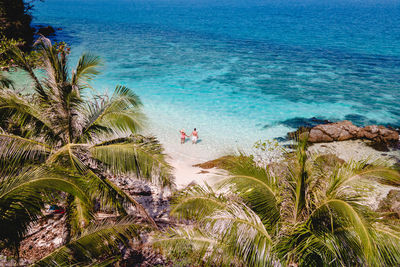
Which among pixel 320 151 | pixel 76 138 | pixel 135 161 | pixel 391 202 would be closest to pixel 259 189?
pixel 135 161

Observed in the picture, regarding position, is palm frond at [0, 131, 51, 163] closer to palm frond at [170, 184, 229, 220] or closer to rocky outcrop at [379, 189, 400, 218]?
palm frond at [170, 184, 229, 220]

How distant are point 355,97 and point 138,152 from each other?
21469 mm

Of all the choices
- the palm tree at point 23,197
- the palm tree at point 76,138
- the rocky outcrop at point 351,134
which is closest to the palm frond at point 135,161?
the palm tree at point 76,138

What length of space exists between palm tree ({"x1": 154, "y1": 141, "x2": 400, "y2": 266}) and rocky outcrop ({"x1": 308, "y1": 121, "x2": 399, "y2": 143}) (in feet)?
35.2

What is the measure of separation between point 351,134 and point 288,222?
41.3 ft

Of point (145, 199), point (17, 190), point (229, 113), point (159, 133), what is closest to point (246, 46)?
point (229, 113)

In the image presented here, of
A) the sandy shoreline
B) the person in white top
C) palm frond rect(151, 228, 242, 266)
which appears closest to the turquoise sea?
the sandy shoreline

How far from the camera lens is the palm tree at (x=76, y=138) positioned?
18.8 feet

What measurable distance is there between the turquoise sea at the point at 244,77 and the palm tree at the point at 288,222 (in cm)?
945

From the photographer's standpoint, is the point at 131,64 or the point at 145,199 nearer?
the point at 145,199

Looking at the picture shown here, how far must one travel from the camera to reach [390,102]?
21.5 metres

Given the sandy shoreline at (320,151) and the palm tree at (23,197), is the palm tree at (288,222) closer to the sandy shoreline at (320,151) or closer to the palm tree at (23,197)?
the palm tree at (23,197)

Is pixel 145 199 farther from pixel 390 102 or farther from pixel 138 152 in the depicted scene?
pixel 390 102

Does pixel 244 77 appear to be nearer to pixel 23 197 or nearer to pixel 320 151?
pixel 320 151
